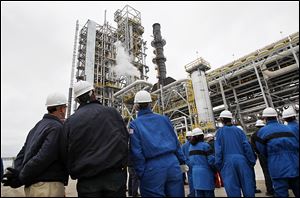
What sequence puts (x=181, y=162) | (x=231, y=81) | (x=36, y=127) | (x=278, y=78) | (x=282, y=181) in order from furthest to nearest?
(x=231, y=81), (x=278, y=78), (x=282, y=181), (x=181, y=162), (x=36, y=127)

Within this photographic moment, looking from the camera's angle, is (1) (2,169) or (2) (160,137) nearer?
(1) (2,169)

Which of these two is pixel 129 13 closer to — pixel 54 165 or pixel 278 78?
pixel 278 78

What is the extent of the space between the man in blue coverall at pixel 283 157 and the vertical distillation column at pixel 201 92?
31.3 feet

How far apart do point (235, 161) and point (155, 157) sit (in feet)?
4.76

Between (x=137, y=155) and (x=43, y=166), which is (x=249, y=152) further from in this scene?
(x=43, y=166)

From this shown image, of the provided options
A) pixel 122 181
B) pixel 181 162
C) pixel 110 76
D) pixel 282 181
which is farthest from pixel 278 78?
pixel 110 76

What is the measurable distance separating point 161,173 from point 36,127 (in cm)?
139

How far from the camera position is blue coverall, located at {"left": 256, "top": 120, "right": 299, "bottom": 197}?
2852 mm

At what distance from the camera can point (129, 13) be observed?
25.2 metres

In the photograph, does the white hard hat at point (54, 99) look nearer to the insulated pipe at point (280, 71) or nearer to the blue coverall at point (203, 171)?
the blue coverall at point (203, 171)

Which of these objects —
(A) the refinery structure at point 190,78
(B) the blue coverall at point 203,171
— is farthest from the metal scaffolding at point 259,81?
(B) the blue coverall at point 203,171

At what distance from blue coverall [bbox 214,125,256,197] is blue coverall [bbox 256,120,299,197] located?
0.93 ft

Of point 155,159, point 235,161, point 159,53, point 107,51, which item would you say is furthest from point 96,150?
point 107,51

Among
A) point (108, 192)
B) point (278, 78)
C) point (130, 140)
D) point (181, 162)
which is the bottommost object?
point (108, 192)
